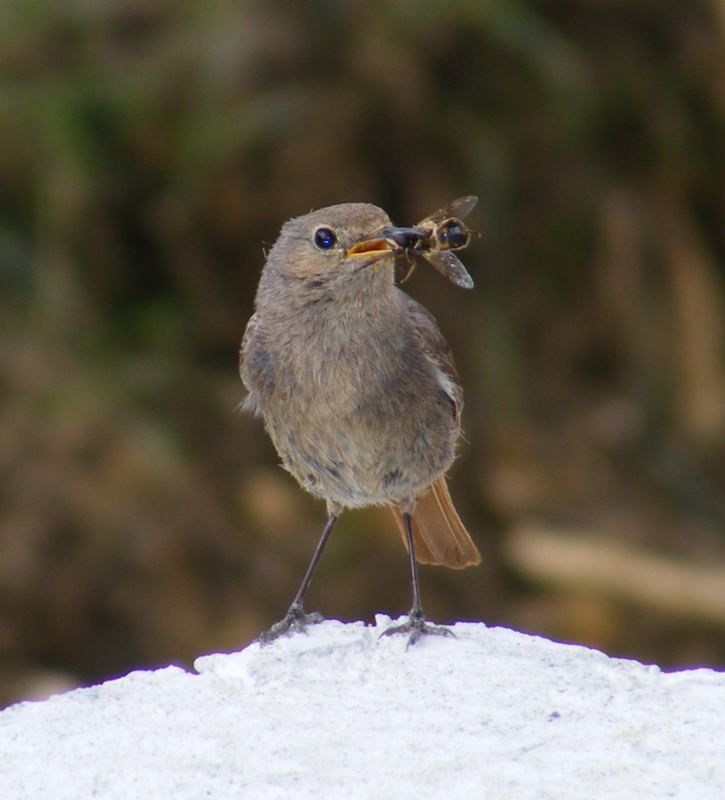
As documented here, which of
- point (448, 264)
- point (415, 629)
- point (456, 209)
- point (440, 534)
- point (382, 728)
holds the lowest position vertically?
point (382, 728)

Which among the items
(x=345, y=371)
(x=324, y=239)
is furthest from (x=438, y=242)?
(x=345, y=371)

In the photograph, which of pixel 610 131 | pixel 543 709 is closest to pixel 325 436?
pixel 543 709

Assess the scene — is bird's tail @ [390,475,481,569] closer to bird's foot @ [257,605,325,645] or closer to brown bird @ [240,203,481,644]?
brown bird @ [240,203,481,644]

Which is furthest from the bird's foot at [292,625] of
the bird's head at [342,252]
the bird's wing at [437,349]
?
the bird's head at [342,252]

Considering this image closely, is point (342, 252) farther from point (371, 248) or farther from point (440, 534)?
point (440, 534)

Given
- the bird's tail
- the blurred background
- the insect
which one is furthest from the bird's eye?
the blurred background

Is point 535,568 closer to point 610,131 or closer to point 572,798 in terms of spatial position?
point 610,131

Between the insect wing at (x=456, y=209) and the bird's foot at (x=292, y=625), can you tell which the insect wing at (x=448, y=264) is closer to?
the insect wing at (x=456, y=209)
